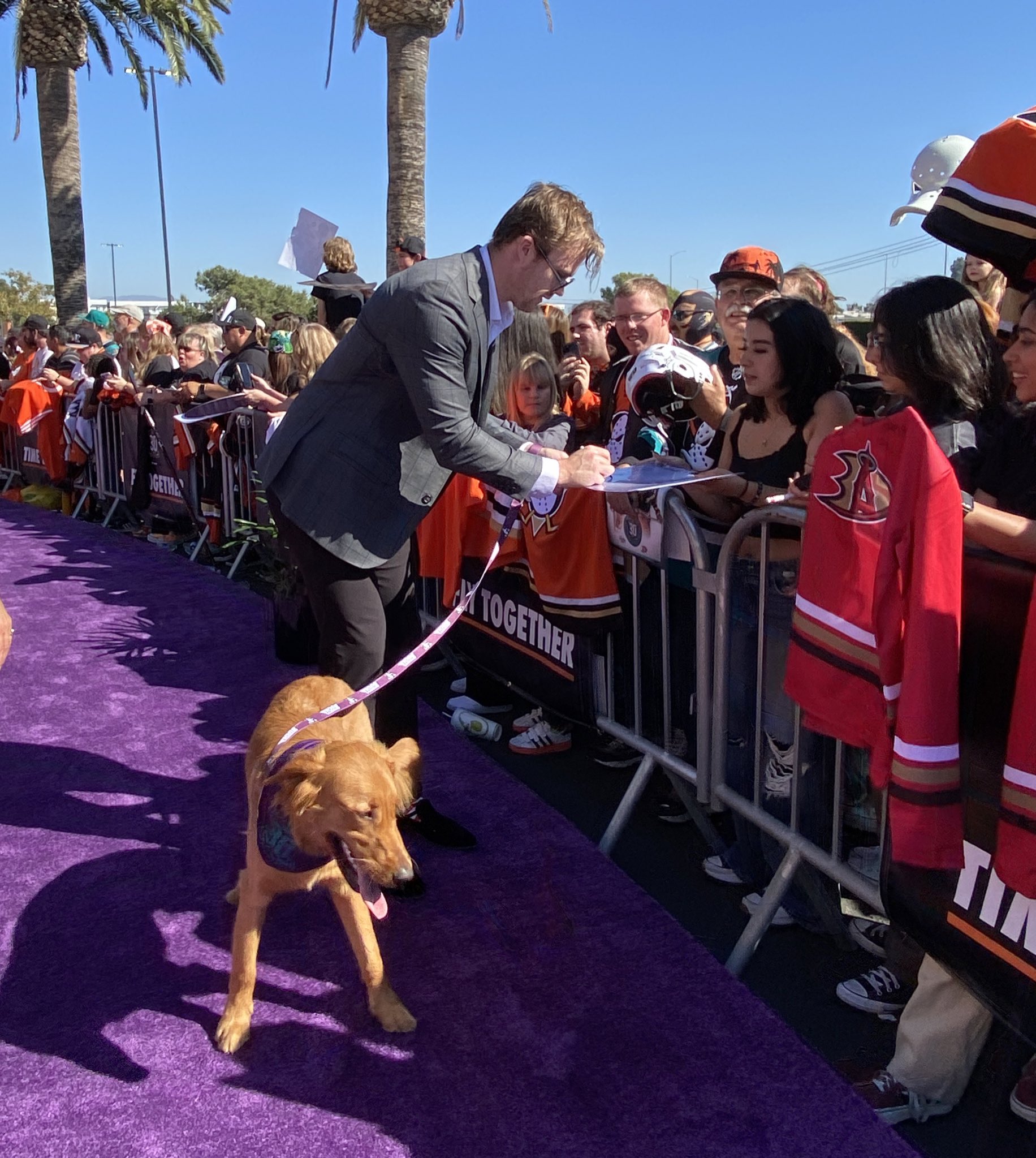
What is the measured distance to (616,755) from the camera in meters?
4.41

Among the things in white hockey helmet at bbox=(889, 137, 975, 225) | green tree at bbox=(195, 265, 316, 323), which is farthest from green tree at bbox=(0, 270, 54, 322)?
white hockey helmet at bbox=(889, 137, 975, 225)

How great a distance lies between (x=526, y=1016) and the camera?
8.93 ft

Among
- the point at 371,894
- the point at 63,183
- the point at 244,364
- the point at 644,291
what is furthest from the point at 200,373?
the point at 63,183

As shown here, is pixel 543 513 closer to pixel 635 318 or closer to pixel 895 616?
pixel 635 318

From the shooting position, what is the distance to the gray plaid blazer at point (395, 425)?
283 centimetres

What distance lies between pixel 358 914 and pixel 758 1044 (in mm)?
1091

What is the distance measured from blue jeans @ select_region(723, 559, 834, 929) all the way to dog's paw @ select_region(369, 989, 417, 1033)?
1.25 metres

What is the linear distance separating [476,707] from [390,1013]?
95.5 inches

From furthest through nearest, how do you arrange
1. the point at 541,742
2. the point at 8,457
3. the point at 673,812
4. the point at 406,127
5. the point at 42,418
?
1. the point at 406,127
2. the point at 8,457
3. the point at 42,418
4. the point at 541,742
5. the point at 673,812

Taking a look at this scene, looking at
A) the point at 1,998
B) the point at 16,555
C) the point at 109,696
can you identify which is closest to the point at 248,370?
the point at 16,555

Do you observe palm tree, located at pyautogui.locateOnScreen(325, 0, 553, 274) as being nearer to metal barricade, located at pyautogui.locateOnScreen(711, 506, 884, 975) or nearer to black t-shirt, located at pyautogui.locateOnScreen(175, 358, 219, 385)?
black t-shirt, located at pyautogui.locateOnScreen(175, 358, 219, 385)

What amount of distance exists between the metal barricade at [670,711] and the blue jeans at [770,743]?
0.08m

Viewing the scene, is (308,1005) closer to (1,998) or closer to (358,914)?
(358,914)

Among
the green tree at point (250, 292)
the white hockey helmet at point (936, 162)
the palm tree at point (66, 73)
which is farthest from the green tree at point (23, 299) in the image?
the white hockey helmet at point (936, 162)
